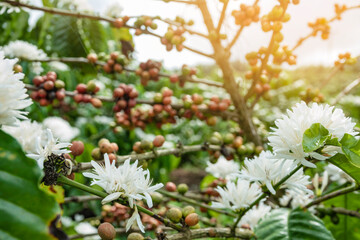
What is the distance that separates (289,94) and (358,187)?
510 cm

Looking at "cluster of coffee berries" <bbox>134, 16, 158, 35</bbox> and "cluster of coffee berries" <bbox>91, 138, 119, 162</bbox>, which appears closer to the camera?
"cluster of coffee berries" <bbox>91, 138, 119, 162</bbox>

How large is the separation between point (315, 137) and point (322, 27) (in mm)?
856

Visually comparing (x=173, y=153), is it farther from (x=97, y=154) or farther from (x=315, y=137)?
(x=315, y=137)

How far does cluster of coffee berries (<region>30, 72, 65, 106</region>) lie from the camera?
1206mm

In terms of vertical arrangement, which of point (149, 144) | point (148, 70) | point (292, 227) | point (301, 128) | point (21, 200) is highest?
point (148, 70)

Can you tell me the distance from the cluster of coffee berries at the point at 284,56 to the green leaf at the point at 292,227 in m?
0.54

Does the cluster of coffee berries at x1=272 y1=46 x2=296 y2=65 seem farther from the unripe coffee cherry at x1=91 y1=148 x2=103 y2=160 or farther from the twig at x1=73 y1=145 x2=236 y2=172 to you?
the unripe coffee cherry at x1=91 y1=148 x2=103 y2=160

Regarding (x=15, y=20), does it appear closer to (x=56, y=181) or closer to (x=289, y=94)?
(x=56, y=181)

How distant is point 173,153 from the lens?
1049 mm

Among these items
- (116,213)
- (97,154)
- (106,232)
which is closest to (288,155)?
(106,232)

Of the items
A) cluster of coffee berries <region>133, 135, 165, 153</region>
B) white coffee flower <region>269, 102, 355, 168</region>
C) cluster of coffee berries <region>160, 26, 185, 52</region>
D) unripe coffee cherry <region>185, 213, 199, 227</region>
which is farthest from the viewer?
cluster of coffee berries <region>160, 26, 185, 52</region>

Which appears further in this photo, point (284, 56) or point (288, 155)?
point (284, 56)

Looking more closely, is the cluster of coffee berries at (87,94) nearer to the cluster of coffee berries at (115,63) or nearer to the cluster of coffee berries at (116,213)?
the cluster of coffee berries at (115,63)

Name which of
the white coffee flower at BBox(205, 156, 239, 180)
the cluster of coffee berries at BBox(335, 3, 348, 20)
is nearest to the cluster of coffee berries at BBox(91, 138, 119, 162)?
the white coffee flower at BBox(205, 156, 239, 180)
